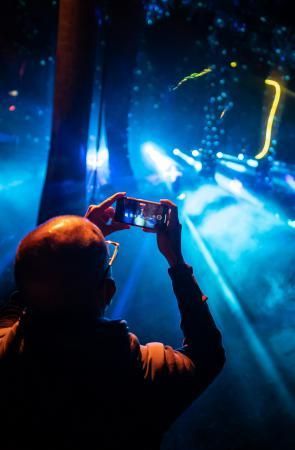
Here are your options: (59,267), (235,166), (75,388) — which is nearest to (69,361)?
(75,388)

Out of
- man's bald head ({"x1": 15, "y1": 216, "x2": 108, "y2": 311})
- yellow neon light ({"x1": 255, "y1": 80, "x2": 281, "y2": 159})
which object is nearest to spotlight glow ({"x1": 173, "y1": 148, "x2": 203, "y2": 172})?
yellow neon light ({"x1": 255, "y1": 80, "x2": 281, "y2": 159})

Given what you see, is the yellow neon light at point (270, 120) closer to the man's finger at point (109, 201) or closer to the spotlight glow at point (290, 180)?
the spotlight glow at point (290, 180)

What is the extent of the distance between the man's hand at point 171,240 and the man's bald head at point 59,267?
0.54 m

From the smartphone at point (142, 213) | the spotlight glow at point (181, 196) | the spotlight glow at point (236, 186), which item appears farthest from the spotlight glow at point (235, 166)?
the smartphone at point (142, 213)

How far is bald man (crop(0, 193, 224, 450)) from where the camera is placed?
1183 mm

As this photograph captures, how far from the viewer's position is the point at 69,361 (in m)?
1.17

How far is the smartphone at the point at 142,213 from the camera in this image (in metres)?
1.90

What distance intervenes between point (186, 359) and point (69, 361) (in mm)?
541

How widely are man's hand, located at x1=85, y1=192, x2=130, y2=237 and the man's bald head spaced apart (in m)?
0.81

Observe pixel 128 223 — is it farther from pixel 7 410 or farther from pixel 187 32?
pixel 187 32

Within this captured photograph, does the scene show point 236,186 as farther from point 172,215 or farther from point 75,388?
point 75,388

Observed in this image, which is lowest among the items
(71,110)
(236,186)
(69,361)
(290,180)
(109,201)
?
(236,186)

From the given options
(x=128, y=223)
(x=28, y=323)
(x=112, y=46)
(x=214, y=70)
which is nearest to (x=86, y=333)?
(x=28, y=323)

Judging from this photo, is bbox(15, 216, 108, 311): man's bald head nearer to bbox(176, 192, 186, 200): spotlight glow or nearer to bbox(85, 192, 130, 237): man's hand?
bbox(85, 192, 130, 237): man's hand
